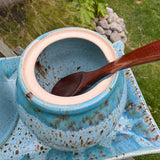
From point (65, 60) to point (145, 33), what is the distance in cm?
160

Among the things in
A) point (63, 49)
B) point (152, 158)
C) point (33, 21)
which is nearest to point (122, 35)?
point (33, 21)

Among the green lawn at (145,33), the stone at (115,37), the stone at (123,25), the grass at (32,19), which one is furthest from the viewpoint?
the stone at (123,25)

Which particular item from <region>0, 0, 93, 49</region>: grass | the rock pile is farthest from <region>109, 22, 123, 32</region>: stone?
<region>0, 0, 93, 49</region>: grass

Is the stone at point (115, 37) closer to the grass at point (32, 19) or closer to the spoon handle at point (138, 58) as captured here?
the grass at point (32, 19)

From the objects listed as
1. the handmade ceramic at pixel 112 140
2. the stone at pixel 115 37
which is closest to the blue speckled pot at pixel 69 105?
the handmade ceramic at pixel 112 140

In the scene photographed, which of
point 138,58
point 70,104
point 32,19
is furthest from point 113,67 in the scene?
point 32,19

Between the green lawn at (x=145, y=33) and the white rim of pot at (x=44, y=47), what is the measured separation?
1.09 m

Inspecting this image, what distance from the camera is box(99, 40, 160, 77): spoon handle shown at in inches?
22.2

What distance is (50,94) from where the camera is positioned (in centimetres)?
60

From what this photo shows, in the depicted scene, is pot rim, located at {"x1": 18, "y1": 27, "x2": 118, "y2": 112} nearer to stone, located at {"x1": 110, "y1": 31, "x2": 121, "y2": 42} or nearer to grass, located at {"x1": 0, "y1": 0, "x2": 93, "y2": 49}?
grass, located at {"x1": 0, "y1": 0, "x2": 93, "y2": 49}

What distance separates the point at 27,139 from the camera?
0.89 m

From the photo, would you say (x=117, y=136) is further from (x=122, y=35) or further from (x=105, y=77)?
(x=122, y=35)

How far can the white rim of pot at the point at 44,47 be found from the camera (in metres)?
0.59

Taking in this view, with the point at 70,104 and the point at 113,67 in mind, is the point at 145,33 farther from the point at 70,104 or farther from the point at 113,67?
the point at 70,104
